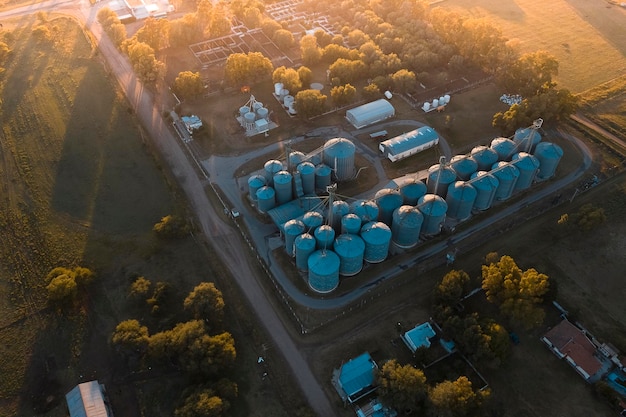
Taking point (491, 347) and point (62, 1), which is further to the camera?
point (62, 1)

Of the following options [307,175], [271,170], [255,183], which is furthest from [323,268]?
[271,170]

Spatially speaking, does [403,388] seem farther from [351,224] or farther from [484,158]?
[484,158]

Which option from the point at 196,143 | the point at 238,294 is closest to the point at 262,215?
the point at 238,294

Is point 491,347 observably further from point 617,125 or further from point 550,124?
point 617,125

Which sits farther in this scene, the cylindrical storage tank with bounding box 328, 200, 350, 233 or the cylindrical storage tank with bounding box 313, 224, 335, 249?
the cylindrical storage tank with bounding box 328, 200, 350, 233

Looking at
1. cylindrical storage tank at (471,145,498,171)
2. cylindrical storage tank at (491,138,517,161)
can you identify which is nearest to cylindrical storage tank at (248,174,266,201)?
cylindrical storage tank at (471,145,498,171)

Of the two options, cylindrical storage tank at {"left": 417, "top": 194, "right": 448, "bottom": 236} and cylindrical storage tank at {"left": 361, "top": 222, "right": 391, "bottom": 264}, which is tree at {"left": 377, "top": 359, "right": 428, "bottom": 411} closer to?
cylindrical storage tank at {"left": 361, "top": 222, "right": 391, "bottom": 264}

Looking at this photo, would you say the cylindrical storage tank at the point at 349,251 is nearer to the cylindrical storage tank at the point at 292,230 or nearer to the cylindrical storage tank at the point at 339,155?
the cylindrical storage tank at the point at 292,230
